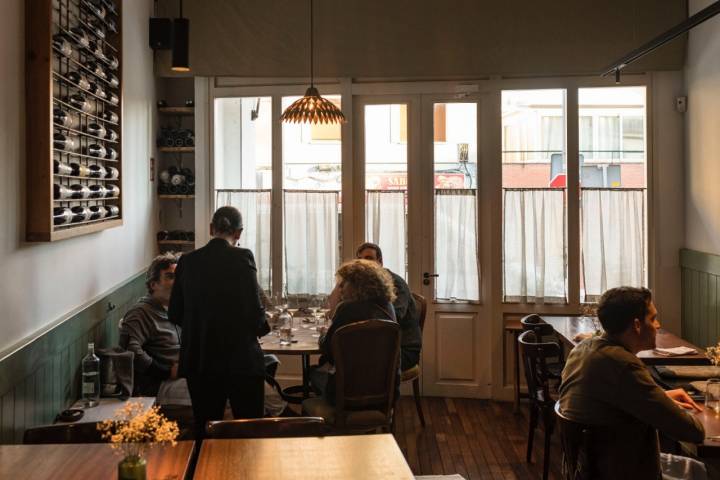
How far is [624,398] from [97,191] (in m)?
2.99

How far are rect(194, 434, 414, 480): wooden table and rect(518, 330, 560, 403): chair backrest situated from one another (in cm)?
157

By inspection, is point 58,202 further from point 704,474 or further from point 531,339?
point 704,474

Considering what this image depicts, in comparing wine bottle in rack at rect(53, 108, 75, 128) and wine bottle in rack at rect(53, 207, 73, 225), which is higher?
wine bottle in rack at rect(53, 108, 75, 128)

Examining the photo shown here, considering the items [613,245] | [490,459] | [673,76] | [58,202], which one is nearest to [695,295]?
[613,245]

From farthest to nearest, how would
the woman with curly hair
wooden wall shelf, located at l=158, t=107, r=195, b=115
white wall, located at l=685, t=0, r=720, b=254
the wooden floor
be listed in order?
wooden wall shelf, located at l=158, t=107, r=195, b=115, white wall, located at l=685, t=0, r=720, b=254, the wooden floor, the woman with curly hair

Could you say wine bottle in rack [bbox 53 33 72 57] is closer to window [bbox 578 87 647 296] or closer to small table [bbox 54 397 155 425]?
small table [bbox 54 397 155 425]

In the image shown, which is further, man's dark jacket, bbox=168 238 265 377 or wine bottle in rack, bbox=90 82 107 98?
wine bottle in rack, bbox=90 82 107 98

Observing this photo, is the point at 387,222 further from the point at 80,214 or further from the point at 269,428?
the point at 269,428

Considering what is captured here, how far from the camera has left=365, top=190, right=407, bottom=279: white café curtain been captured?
6.01m

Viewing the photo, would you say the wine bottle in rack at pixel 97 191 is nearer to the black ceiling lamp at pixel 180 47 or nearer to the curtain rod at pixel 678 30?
→ the black ceiling lamp at pixel 180 47

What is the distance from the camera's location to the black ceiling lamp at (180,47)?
4809mm

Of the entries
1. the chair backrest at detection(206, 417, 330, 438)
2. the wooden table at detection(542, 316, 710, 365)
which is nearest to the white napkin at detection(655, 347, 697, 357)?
the wooden table at detection(542, 316, 710, 365)

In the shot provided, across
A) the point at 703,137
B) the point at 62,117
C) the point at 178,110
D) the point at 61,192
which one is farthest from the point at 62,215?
the point at 703,137

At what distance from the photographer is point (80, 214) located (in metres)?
3.77
